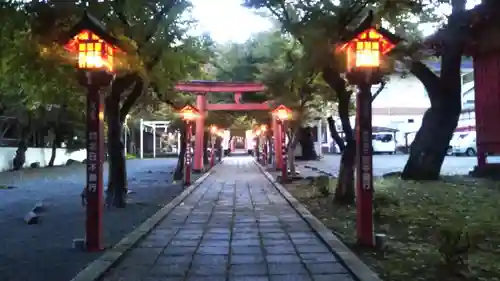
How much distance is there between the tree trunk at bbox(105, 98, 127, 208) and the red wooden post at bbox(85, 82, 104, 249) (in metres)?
4.74

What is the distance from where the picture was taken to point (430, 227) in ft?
29.0

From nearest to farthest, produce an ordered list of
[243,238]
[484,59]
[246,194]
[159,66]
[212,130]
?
[243,238] < [159,66] < [246,194] < [484,59] < [212,130]

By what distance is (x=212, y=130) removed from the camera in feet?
114

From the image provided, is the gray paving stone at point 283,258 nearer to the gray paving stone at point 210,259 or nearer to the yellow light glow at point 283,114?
the gray paving stone at point 210,259

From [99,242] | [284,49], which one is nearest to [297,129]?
[284,49]

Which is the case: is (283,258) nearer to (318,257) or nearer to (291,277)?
(318,257)

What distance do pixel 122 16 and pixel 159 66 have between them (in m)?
2.23

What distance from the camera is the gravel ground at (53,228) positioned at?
643 cm

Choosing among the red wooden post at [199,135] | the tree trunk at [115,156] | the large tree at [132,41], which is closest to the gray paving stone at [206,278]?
the large tree at [132,41]

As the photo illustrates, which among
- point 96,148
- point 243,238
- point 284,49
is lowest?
point 243,238

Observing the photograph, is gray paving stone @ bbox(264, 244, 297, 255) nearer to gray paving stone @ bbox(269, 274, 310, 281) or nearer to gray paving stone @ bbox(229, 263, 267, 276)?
gray paving stone @ bbox(229, 263, 267, 276)

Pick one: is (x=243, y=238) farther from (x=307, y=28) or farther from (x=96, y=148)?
(x=307, y=28)

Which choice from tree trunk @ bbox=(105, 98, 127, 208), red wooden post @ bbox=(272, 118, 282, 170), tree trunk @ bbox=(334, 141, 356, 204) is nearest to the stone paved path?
tree trunk @ bbox=(334, 141, 356, 204)

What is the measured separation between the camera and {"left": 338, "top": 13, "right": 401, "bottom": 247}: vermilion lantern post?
7488 mm
